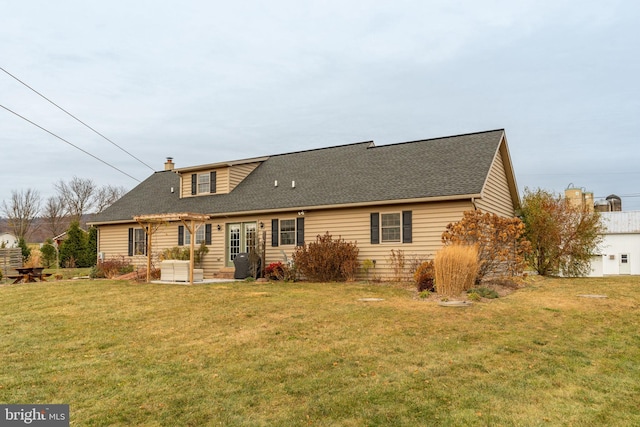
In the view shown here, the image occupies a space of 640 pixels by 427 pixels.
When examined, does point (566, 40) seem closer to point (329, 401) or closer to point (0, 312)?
point (329, 401)

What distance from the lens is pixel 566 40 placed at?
17.1m

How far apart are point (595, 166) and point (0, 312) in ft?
179

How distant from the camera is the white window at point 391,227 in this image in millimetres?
14977

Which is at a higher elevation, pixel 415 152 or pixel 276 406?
pixel 415 152

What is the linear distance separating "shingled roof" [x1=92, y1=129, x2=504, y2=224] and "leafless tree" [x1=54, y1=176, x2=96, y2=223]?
33.5 meters

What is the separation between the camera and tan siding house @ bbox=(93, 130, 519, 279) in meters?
14.5

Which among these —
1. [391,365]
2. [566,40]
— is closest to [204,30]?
[566,40]

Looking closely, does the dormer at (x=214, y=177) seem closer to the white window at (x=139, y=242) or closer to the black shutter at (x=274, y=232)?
the white window at (x=139, y=242)

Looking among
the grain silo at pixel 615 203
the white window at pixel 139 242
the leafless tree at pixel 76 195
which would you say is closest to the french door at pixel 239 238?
the white window at pixel 139 242

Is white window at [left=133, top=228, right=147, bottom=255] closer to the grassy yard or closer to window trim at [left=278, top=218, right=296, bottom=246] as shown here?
window trim at [left=278, top=218, right=296, bottom=246]

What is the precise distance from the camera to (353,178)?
17219mm

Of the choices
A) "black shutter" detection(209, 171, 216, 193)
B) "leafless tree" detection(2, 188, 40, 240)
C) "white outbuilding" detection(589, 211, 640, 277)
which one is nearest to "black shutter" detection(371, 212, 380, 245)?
"black shutter" detection(209, 171, 216, 193)

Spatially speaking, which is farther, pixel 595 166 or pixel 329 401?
pixel 595 166

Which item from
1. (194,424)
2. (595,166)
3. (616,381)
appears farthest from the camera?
(595,166)
